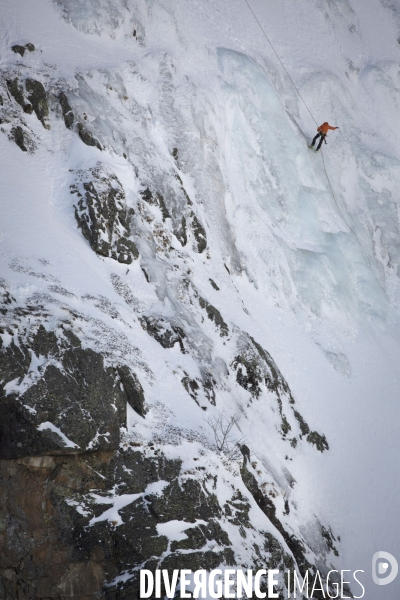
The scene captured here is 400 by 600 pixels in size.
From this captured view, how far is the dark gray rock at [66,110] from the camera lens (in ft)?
53.7

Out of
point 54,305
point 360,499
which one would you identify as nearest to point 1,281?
point 54,305

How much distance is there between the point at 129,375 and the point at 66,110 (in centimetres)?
921

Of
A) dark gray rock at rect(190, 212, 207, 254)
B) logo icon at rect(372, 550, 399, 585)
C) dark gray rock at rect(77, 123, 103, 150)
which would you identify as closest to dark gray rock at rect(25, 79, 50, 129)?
dark gray rock at rect(77, 123, 103, 150)

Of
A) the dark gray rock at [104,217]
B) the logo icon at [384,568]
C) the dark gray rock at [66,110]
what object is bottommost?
the logo icon at [384,568]

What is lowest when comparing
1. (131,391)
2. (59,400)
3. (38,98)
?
(131,391)

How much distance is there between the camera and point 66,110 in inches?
650

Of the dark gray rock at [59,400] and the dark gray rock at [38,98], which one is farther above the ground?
the dark gray rock at [38,98]

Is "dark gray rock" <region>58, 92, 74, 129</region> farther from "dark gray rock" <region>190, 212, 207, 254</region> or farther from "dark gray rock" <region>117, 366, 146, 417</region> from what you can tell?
"dark gray rock" <region>117, 366, 146, 417</region>

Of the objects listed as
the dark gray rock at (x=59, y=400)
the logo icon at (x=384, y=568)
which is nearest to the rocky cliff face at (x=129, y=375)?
the dark gray rock at (x=59, y=400)

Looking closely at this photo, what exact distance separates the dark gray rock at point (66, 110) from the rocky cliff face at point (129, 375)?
4 cm

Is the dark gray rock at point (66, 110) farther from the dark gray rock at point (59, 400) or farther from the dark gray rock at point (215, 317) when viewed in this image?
the dark gray rock at point (59, 400)

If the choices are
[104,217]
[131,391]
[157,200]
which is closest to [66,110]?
[157,200]

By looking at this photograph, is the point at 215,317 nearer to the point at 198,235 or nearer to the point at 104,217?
the point at 198,235

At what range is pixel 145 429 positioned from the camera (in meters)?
11.4
